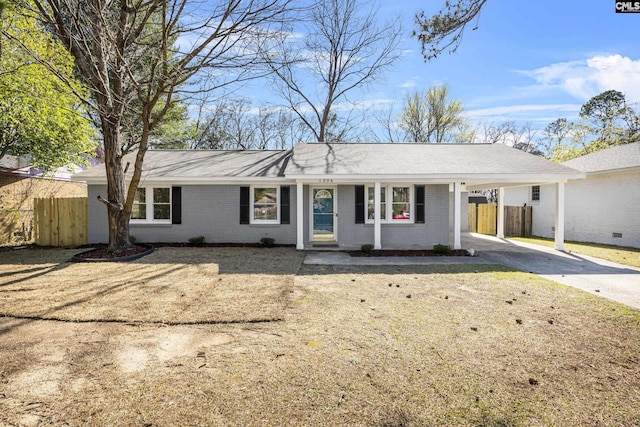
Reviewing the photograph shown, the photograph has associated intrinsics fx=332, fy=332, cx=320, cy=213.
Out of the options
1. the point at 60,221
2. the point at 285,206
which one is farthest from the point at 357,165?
the point at 60,221

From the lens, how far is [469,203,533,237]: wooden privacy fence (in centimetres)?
1681

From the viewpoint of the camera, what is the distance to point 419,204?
11312mm

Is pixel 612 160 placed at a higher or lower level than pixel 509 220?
higher

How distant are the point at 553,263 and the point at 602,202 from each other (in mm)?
7274

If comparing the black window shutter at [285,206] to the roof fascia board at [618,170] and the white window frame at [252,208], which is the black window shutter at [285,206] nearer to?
the white window frame at [252,208]

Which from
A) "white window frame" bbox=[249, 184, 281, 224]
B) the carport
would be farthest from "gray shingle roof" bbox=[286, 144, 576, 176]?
"white window frame" bbox=[249, 184, 281, 224]

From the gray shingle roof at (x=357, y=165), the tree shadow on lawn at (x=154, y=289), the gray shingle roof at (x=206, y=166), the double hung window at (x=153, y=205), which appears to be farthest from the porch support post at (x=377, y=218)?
the double hung window at (x=153, y=205)

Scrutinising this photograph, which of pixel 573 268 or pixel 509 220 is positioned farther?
pixel 509 220

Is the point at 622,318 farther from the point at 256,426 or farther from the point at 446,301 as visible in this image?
the point at 256,426

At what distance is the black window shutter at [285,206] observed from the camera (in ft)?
39.2

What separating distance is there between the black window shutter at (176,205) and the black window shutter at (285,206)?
372 cm

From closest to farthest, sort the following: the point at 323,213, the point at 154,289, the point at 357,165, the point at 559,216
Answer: the point at 154,289 → the point at 559,216 → the point at 357,165 → the point at 323,213

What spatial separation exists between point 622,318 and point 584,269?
4199mm

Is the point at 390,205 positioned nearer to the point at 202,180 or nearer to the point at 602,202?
the point at 202,180
